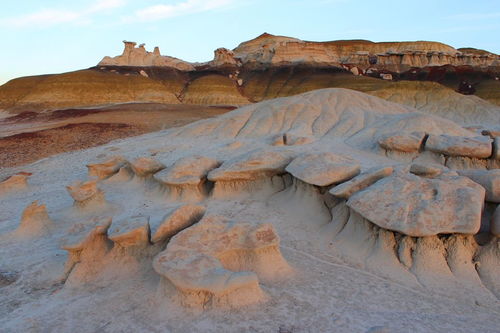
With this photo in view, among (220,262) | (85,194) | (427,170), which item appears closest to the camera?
(220,262)

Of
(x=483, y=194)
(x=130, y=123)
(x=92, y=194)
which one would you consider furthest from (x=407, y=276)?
(x=130, y=123)

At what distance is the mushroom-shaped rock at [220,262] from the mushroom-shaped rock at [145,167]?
4527 millimetres

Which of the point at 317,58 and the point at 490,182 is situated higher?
the point at 317,58

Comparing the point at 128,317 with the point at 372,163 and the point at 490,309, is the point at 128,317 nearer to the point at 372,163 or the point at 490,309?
the point at 490,309

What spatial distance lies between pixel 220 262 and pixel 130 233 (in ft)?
4.84

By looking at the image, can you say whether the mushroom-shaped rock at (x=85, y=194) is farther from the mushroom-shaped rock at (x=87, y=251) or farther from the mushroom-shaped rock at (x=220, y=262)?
the mushroom-shaped rock at (x=220, y=262)

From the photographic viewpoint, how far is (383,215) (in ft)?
20.3

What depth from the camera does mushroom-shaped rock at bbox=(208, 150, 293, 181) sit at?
28.7ft

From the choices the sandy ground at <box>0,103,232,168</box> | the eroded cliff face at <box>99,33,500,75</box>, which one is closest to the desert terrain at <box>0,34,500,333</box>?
the sandy ground at <box>0,103,232,168</box>

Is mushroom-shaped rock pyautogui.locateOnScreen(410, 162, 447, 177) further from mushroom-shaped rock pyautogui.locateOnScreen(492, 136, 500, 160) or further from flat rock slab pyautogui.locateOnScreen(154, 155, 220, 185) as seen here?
flat rock slab pyautogui.locateOnScreen(154, 155, 220, 185)

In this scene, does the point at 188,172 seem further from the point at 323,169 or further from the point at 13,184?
the point at 13,184

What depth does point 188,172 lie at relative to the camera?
909cm

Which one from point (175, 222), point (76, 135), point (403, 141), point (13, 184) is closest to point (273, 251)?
point (175, 222)

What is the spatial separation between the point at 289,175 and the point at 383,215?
297 cm
